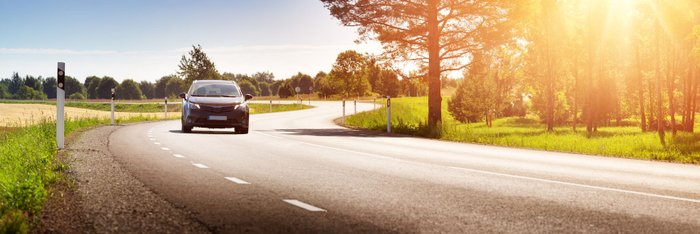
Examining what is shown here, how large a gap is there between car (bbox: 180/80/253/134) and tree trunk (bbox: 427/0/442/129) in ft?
28.2

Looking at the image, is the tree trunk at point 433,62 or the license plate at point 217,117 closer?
the license plate at point 217,117

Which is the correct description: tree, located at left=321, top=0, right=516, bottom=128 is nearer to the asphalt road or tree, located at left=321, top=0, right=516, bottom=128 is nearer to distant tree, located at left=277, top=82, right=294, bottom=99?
the asphalt road

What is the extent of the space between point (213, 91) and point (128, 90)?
7073 inches

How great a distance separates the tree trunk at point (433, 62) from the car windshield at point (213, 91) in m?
8.56

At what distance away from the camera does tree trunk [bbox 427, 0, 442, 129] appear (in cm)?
2827

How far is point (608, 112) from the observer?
5766 cm

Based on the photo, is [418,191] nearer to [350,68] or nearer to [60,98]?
[60,98]

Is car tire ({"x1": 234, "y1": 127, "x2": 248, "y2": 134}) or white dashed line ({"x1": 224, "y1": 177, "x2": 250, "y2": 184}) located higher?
car tire ({"x1": 234, "y1": 127, "x2": 248, "y2": 134})

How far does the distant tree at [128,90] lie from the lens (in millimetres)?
193875

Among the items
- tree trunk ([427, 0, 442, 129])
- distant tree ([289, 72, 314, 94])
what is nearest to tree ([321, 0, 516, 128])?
tree trunk ([427, 0, 442, 129])

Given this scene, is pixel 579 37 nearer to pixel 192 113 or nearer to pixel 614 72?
pixel 614 72

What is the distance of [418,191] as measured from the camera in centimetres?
878

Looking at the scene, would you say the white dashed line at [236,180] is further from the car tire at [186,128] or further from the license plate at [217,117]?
the car tire at [186,128]

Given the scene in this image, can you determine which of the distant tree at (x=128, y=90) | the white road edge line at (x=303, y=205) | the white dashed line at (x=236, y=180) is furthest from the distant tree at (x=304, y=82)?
the white road edge line at (x=303, y=205)
